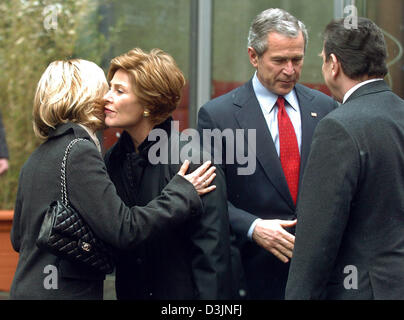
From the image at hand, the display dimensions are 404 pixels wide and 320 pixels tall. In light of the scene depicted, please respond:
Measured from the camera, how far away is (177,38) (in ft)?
20.4

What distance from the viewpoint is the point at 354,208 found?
104 inches

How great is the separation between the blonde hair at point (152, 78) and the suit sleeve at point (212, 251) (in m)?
0.42

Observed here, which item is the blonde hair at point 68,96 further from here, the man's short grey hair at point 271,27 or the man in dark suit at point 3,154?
the man in dark suit at point 3,154

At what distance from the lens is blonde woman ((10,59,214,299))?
286 centimetres

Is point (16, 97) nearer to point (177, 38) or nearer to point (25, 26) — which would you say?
point (25, 26)

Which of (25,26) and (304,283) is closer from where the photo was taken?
(304,283)

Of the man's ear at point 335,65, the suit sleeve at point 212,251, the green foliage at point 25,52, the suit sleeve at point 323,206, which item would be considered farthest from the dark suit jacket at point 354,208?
the green foliage at point 25,52

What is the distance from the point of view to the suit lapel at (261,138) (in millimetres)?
3461

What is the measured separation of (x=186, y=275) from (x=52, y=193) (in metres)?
0.68

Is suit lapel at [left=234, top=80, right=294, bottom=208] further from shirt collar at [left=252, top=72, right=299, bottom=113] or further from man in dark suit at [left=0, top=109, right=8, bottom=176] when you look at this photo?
man in dark suit at [left=0, top=109, right=8, bottom=176]

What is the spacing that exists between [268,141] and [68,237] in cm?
117

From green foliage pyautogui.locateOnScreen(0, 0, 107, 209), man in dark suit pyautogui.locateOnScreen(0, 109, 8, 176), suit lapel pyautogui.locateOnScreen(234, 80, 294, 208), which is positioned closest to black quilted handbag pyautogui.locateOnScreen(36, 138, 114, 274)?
suit lapel pyautogui.locateOnScreen(234, 80, 294, 208)

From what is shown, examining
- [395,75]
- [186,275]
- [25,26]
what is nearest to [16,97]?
[25,26]

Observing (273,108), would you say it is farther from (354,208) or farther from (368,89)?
(354,208)
